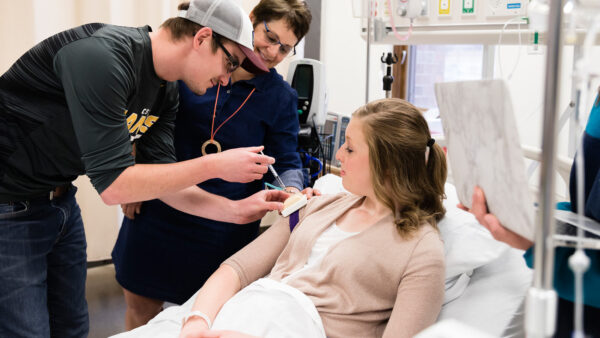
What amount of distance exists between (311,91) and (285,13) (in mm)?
849

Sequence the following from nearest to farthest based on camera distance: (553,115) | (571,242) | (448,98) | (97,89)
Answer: (553,115), (571,242), (448,98), (97,89)

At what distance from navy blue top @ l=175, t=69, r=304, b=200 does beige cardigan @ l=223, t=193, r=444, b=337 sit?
1.55 feet

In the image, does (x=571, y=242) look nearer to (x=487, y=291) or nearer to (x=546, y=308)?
(x=546, y=308)

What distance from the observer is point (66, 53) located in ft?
4.31

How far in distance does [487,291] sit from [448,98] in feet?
2.57

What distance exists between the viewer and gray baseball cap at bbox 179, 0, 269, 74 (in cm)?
143

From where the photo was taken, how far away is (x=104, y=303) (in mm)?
3018

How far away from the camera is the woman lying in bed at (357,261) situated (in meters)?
1.34

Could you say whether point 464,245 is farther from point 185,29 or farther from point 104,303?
point 104,303

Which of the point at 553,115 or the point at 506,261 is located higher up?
the point at 553,115

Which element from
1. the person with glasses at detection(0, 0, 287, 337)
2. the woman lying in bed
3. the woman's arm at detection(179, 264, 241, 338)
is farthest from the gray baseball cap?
the woman's arm at detection(179, 264, 241, 338)

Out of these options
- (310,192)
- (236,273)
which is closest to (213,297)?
(236,273)

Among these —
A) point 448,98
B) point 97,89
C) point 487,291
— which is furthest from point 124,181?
point 487,291

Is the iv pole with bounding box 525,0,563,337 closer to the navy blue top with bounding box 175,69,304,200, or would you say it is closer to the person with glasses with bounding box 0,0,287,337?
the person with glasses with bounding box 0,0,287,337
